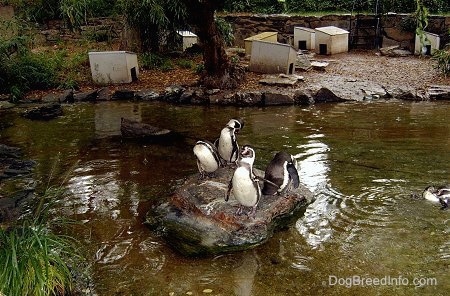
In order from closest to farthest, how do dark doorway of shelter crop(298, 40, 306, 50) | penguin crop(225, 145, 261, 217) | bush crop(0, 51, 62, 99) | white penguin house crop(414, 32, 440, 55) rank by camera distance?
penguin crop(225, 145, 261, 217) → bush crop(0, 51, 62, 99) → white penguin house crop(414, 32, 440, 55) → dark doorway of shelter crop(298, 40, 306, 50)

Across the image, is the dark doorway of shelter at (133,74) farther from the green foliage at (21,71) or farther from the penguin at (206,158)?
the penguin at (206,158)

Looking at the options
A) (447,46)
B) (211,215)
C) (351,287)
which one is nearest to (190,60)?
(447,46)

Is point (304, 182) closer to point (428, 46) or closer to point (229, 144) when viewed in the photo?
point (229, 144)

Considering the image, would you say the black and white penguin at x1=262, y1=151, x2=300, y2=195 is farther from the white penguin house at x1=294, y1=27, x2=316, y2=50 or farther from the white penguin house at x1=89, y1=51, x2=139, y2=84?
the white penguin house at x1=294, y1=27, x2=316, y2=50

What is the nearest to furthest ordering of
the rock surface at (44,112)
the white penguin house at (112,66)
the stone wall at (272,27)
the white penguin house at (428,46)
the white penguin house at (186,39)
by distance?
the rock surface at (44,112) < the white penguin house at (112,66) < the white penguin house at (428,46) < the stone wall at (272,27) < the white penguin house at (186,39)

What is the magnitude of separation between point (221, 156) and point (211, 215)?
1478 millimetres

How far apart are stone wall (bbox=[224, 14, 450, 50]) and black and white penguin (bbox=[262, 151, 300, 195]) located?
12.5 meters

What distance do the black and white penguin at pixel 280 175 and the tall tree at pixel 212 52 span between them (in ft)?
20.1

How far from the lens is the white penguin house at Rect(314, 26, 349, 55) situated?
16031 mm

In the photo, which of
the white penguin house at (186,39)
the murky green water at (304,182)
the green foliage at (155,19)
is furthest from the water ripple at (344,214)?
the white penguin house at (186,39)

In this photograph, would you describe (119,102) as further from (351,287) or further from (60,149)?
(351,287)

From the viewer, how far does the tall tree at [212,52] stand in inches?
429

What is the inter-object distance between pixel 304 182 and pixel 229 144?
1.15 m

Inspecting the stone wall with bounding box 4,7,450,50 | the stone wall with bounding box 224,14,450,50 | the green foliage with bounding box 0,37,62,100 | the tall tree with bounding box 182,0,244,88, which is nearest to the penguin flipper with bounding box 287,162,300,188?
the tall tree with bounding box 182,0,244,88
